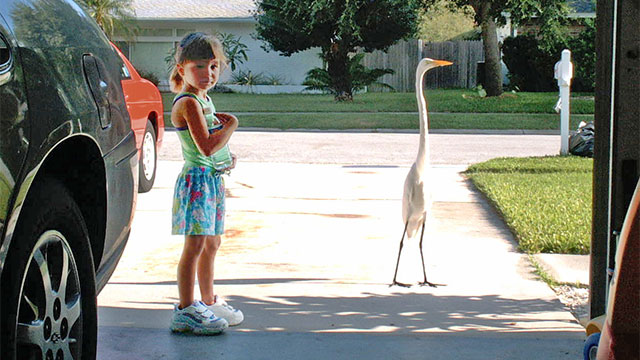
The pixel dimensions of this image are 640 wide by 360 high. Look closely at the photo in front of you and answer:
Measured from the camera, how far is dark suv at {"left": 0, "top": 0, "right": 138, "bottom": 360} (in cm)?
283

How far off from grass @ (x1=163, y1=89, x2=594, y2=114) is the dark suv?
19538 millimetres

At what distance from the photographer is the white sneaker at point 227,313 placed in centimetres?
481

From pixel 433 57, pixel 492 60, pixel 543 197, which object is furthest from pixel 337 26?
pixel 543 197

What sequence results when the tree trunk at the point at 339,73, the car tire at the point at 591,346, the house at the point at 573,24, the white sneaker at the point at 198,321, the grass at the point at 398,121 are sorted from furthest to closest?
1. the house at the point at 573,24
2. the tree trunk at the point at 339,73
3. the grass at the point at 398,121
4. the white sneaker at the point at 198,321
5. the car tire at the point at 591,346

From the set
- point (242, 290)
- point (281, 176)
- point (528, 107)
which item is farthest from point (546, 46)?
point (242, 290)

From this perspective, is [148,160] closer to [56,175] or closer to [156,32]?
[56,175]

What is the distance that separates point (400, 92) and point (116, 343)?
29.1m

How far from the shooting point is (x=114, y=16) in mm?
32156

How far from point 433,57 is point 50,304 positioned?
32.0 m

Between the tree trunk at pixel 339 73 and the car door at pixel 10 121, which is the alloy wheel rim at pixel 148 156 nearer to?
the car door at pixel 10 121

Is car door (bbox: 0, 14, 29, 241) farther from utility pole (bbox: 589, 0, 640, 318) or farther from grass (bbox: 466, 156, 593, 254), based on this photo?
grass (bbox: 466, 156, 593, 254)

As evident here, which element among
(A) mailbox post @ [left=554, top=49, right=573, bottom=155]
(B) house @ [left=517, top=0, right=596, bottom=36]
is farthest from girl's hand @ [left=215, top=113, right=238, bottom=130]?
(B) house @ [left=517, top=0, right=596, bottom=36]

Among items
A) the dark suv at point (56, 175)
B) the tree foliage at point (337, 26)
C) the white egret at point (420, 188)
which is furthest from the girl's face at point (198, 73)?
the tree foliage at point (337, 26)

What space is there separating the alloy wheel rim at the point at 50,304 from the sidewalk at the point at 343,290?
3.18 ft
